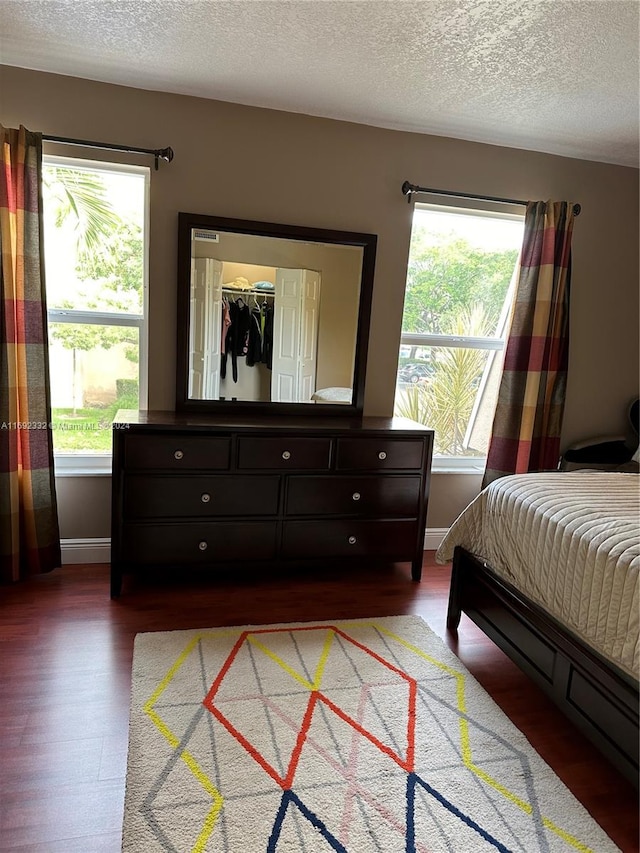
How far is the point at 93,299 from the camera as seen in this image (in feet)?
9.52

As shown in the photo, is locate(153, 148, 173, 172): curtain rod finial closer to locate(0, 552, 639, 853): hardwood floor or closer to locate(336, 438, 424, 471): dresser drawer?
locate(336, 438, 424, 471): dresser drawer

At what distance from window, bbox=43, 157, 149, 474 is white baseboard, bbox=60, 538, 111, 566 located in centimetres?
40

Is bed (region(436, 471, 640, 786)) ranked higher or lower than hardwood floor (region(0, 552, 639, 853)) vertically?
higher

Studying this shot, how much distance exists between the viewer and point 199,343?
2.93 meters

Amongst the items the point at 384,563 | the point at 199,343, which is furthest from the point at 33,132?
the point at 384,563

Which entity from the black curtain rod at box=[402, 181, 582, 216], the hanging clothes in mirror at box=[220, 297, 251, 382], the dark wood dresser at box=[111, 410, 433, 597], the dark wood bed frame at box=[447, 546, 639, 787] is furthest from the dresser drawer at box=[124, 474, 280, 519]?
the black curtain rod at box=[402, 181, 582, 216]

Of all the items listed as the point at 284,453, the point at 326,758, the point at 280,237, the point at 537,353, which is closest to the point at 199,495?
the point at 284,453

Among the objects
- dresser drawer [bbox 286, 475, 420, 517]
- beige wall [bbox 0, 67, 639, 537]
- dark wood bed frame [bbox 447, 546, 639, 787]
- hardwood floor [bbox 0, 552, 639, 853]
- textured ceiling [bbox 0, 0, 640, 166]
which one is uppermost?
textured ceiling [bbox 0, 0, 640, 166]

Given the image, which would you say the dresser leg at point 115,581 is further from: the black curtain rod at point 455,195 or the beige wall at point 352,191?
the black curtain rod at point 455,195

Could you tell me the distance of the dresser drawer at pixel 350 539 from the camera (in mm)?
2801

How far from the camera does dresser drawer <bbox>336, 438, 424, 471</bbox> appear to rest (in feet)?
9.15

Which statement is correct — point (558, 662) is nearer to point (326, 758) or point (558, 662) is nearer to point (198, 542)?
point (326, 758)

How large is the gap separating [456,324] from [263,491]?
166cm

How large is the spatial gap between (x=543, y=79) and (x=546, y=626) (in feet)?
7.61
